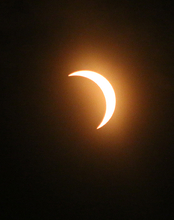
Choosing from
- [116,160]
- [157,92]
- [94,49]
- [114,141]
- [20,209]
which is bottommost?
[20,209]

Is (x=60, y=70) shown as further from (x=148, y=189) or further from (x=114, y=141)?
(x=148, y=189)

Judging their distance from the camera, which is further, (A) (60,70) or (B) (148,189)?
(B) (148,189)

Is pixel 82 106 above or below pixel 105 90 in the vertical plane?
below

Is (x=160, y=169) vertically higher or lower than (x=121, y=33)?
lower

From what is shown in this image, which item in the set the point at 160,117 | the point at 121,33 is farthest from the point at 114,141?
the point at 121,33
